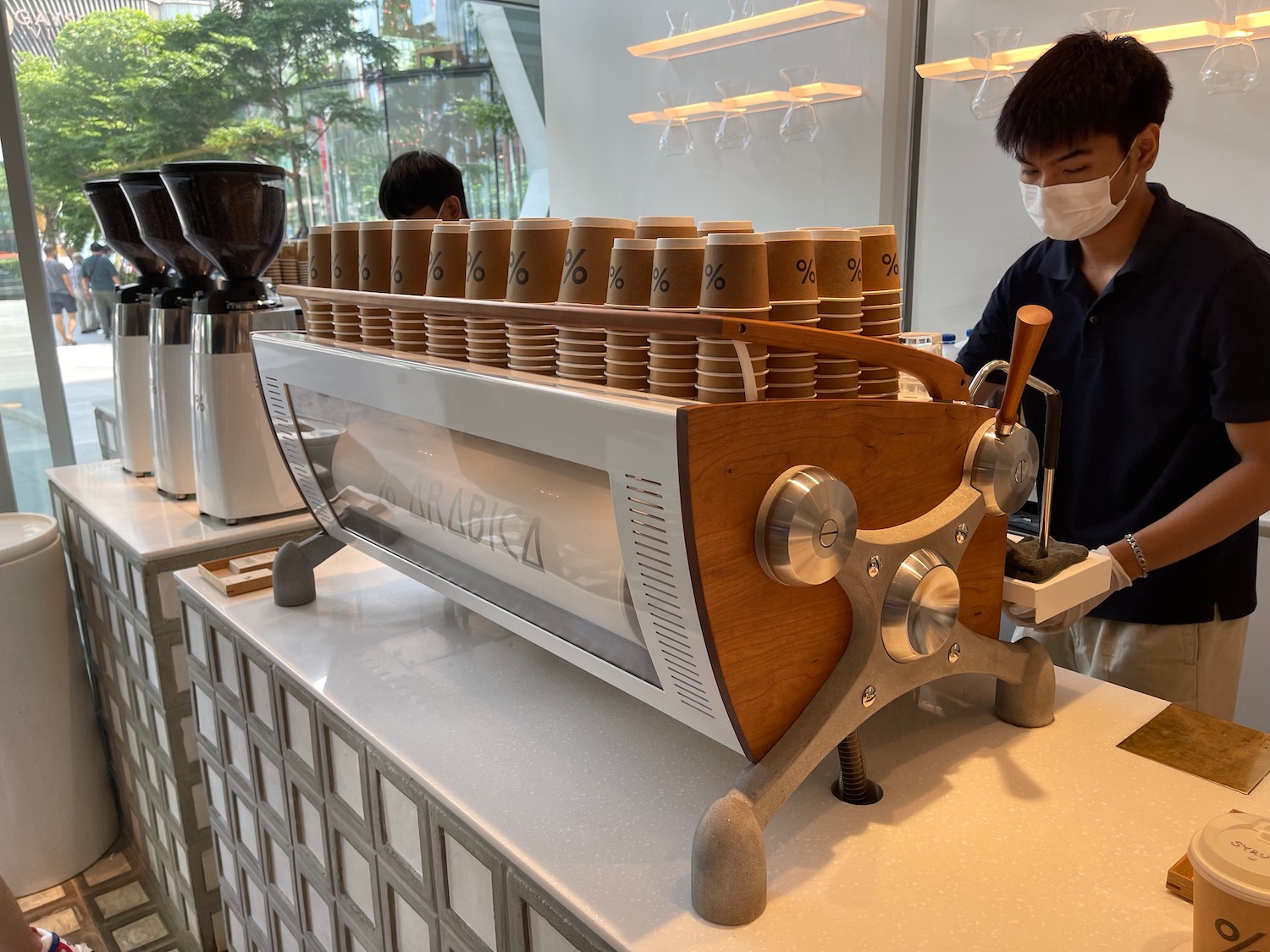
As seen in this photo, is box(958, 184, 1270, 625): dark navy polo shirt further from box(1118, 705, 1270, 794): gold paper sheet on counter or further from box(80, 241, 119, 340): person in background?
box(80, 241, 119, 340): person in background

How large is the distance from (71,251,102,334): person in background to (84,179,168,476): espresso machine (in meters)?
1.29

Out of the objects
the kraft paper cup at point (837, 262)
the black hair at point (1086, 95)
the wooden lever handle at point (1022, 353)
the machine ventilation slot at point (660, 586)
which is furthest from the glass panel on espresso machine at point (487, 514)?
the black hair at point (1086, 95)

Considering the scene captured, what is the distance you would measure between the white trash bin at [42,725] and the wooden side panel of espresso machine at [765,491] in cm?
215

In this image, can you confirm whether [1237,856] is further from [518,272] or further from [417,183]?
[417,183]

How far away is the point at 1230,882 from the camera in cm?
59

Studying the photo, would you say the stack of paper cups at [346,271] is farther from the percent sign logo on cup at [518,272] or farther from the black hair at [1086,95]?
the black hair at [1086,95]

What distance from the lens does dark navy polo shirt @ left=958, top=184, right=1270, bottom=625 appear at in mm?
1452

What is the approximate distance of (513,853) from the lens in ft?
2.75

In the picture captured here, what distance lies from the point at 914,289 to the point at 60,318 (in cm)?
310

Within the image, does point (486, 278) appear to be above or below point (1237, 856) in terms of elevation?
above

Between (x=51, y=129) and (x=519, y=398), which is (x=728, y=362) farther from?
(x=51, y=129)

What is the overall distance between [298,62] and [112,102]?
900 millimetres

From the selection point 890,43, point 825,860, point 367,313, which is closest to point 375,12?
point 890,43

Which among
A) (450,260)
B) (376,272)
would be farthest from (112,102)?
(450,260)
